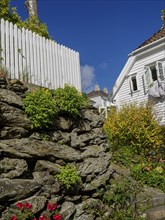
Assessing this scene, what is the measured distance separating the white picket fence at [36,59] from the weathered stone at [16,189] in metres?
2.72

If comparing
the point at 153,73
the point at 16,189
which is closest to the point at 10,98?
the point at 16,189

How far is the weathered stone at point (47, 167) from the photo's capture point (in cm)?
554

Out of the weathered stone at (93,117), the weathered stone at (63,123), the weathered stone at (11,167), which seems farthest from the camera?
the weathered stone at (93,117)

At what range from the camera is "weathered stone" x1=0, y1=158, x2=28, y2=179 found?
194 inches

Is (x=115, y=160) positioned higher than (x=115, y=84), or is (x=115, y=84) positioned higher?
(x=115, y=84)

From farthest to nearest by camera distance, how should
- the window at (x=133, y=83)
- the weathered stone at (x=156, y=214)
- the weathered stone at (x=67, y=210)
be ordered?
the window at (x=133, y=83) < the weathered stone at (x=156, y=214) < the weathered stone at (x=67, y=210)

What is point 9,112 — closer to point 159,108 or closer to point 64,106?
point 64,106

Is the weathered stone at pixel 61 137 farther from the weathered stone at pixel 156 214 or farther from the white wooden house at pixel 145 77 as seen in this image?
the white wooden house at pixel 145 77

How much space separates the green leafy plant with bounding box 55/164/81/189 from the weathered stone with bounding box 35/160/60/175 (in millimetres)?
112

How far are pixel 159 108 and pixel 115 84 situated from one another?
395 cm

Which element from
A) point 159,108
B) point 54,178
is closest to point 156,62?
point 159,108

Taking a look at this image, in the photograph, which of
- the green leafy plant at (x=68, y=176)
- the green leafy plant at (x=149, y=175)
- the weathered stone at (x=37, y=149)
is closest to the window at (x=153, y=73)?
the green leafy plant at (x=149, y=175)

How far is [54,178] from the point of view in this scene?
→ 18.6ft

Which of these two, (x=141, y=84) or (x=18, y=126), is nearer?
(x=18, y=126)
